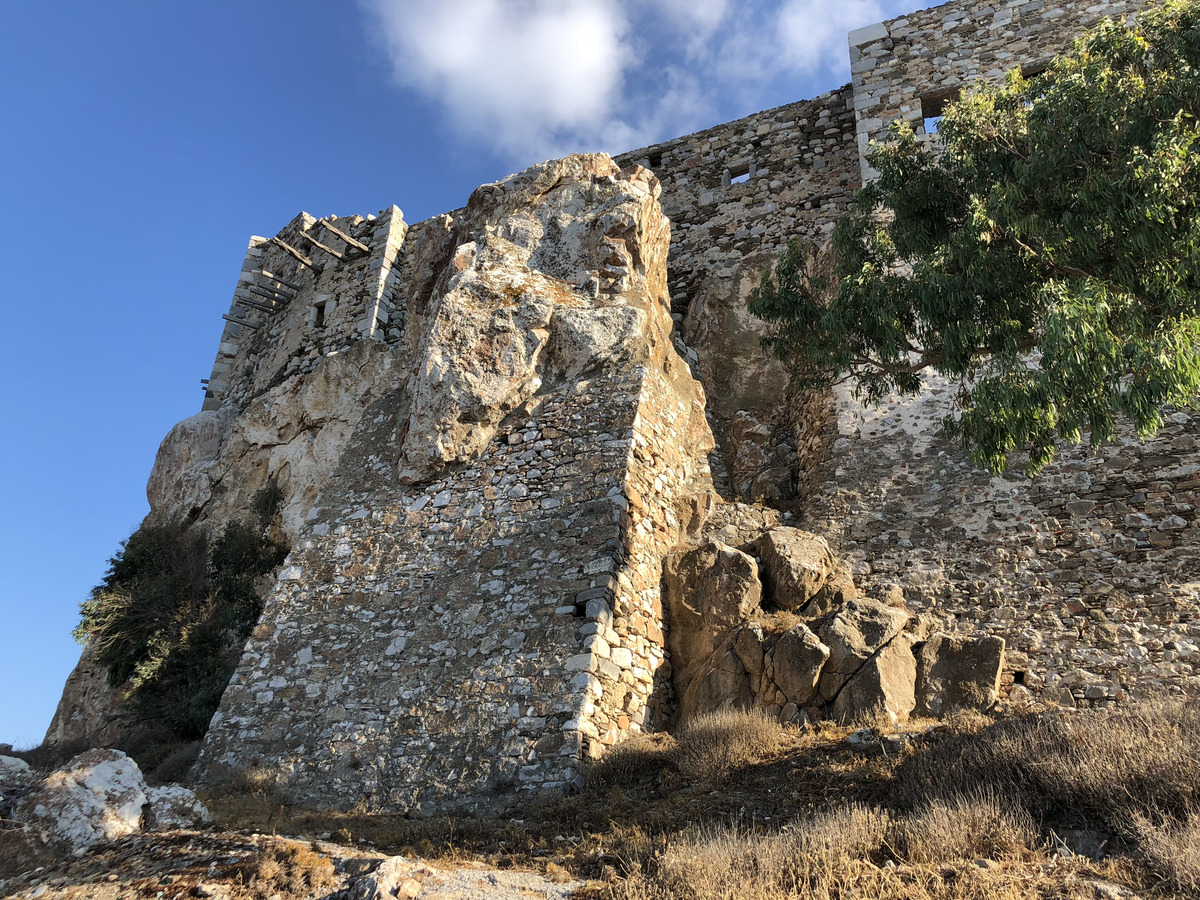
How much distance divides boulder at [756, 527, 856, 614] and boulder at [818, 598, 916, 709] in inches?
21.9

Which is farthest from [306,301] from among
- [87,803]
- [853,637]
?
[853,637]

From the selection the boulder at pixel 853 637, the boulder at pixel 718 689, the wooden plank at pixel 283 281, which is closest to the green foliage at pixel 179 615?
the wooden plank at pixel 283 281

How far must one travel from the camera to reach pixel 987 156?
8258 mm

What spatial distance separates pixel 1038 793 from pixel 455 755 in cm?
481

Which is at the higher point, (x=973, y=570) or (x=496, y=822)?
(x=973, y=570)

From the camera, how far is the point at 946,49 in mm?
14148

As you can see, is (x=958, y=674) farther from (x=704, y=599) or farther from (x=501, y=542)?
(x=501, y=542)

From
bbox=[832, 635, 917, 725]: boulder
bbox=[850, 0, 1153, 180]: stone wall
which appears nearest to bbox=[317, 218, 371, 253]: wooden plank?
bbox=[850, 0, 1153, 180]: stone wall

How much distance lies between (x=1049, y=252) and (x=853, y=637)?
398 cm

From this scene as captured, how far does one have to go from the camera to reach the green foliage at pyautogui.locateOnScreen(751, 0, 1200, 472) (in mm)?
6703

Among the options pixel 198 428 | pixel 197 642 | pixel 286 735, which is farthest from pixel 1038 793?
pixel 198 428

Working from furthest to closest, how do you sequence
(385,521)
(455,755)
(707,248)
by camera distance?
(707,248) < (385,521) < (455,755)

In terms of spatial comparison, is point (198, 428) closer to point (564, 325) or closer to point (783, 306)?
point (564, 325)

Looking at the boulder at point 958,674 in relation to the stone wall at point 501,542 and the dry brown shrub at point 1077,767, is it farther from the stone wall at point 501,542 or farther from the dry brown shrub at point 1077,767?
the stone wall at point 501,542
